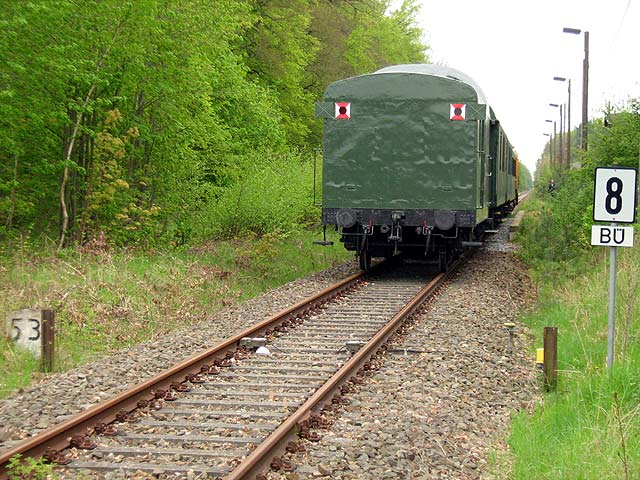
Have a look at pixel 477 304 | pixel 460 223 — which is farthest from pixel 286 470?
pixel 460 223

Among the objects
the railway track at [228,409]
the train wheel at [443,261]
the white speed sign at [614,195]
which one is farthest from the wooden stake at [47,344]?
the train wheel at [443,261]

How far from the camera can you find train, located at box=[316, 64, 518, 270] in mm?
14102

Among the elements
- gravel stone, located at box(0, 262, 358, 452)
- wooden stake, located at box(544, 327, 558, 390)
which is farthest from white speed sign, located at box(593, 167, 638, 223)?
gravel stone, located at box(0, 262, 358, 452)

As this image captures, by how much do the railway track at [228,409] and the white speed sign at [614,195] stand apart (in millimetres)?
2814

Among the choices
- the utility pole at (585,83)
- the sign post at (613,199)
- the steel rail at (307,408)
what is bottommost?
the steel rail at (307,408)

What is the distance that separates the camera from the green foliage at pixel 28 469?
4949 millimetres

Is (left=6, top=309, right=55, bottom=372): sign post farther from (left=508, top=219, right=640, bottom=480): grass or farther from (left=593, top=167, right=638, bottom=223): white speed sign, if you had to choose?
(left=593, top=167, right=638, bottom=223): white speed sign

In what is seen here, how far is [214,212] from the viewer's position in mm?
18141

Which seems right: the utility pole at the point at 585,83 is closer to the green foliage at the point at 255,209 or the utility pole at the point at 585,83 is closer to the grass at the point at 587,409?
the green foliage at the point at 255,209

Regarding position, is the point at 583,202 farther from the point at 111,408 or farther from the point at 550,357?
the point at 111,408

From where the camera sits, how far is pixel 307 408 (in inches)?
249

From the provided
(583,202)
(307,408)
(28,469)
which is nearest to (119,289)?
(307,408)

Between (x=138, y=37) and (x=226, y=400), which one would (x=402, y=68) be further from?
(x=226, y=400)

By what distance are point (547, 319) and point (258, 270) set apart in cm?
691
